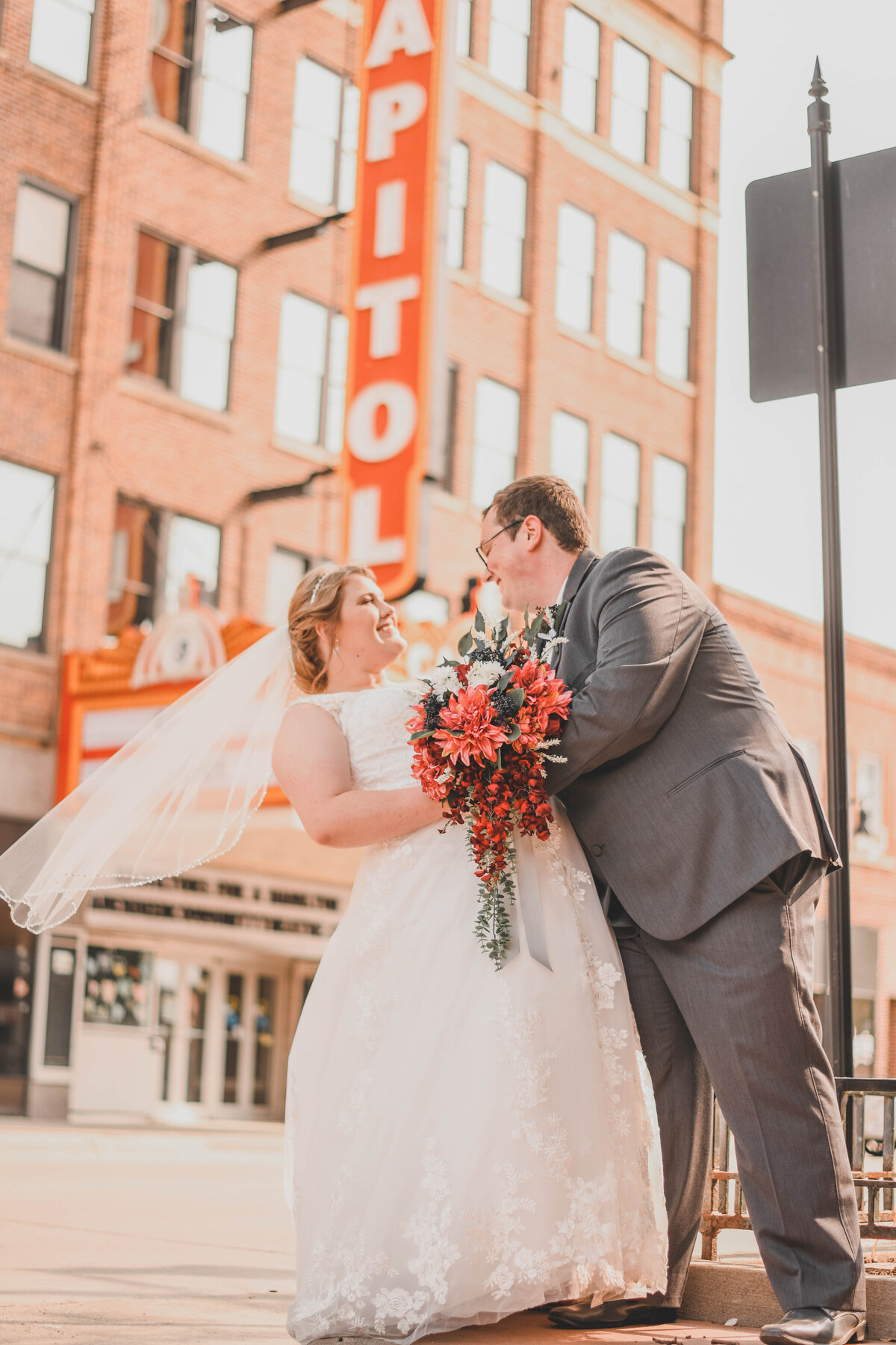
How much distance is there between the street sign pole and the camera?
454 centimetres

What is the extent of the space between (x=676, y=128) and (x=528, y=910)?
26244mm

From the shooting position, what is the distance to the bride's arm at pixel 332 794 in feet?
14.4

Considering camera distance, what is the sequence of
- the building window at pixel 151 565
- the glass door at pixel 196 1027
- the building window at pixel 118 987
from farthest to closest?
the glass door at pixel 196 1027 → the building window at pixel 151 565 → the building window at pixel 118 987

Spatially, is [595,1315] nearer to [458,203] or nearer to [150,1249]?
[150,1249]

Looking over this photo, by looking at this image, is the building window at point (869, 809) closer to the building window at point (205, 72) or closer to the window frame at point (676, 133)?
the window frame at point (676, 133)

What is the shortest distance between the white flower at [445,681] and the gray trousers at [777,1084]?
0.80 m

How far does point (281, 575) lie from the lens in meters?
21.2

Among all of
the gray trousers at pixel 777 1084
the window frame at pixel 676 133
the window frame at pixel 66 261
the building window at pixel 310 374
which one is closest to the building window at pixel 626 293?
the window frame at pixel 676 133

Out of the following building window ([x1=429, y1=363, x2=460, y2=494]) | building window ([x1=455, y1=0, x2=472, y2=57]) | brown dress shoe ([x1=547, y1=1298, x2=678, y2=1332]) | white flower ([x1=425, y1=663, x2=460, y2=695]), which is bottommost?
brown dress shoe ([x1=547, y1=1298, x2=678, y2=1332])

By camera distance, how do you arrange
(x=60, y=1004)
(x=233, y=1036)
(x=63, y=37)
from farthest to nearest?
(x=233, y=1036), (x=63, y=37), (x=60, y=1004)

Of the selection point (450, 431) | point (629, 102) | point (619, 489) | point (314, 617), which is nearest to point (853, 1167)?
point (314, 617)

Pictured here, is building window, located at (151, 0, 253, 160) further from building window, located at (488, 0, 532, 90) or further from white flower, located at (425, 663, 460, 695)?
white flower, located at (425, 663, 460, 695)

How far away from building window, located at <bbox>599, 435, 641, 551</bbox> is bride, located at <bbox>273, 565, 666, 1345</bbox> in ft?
71.1

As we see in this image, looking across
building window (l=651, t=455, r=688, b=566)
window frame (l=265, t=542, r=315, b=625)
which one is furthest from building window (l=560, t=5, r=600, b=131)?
window frame (l=265, t=542, r=315, b=625)
